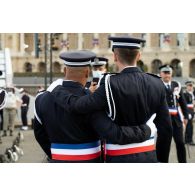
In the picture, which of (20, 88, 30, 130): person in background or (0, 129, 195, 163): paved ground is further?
(20, 88, 30, 130): person in background

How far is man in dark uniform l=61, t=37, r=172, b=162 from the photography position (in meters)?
3.03

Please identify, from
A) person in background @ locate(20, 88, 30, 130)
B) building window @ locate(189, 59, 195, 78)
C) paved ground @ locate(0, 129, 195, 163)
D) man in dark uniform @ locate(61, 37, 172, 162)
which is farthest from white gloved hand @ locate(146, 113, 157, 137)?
building window @ locate(189, 59, 195, 78)

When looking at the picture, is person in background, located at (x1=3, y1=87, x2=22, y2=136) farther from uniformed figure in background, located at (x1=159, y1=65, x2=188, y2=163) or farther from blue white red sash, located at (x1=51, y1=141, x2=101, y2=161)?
blue white red sash, located at (x1=51, y1=141, x2=101, y2=161)

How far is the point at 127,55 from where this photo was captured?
123 inches

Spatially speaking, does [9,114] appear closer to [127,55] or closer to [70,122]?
[70,122]

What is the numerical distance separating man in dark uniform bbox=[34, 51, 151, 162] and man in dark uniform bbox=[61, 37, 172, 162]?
0.08 meters

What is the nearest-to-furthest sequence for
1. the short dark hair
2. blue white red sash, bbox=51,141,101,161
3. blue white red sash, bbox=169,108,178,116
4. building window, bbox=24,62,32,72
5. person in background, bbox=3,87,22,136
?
the short dark hair
blue white red sash, bbox=51,141,101,161
blue white red sash, bbox=169,108,178,116
person in background, bbox=3,87,22,136
building window, bbox=24,62,32,72

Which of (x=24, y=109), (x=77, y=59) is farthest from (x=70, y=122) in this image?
(x=24, y=109)

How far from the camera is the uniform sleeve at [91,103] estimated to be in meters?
2.98

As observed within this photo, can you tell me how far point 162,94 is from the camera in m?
3.21
